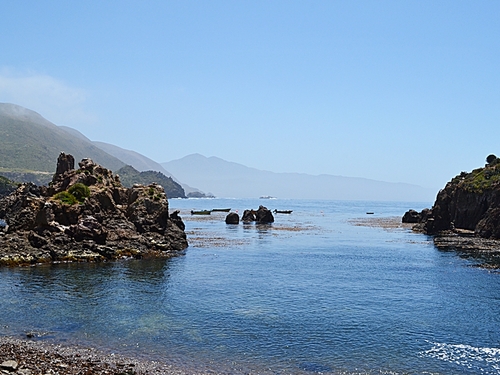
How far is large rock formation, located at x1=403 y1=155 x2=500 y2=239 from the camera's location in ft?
351

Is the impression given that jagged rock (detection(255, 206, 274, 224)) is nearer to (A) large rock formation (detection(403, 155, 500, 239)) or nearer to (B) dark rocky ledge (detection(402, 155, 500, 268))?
(B) dark rocky ledge (detection(402, 155, 500, 268))

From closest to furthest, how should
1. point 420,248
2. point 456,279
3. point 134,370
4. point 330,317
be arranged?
1. point 134,370
2. point 330,317
3. point 456,279
4. point 420,248

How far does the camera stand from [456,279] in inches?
2335

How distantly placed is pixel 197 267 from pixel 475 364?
141 feet

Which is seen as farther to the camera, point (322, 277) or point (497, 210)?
point (497, 210)

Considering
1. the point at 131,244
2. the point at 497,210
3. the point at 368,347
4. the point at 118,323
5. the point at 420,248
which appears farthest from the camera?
the point at 497,210

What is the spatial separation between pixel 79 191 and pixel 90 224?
9.50 metres

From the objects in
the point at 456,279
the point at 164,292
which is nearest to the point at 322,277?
the point at 456,279

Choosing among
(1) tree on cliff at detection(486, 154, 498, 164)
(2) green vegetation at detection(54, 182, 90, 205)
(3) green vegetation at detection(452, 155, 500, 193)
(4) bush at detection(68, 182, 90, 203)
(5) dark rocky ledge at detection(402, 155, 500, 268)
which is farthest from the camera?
(1) tree on cliff at detection(486, 154, 498, 164)

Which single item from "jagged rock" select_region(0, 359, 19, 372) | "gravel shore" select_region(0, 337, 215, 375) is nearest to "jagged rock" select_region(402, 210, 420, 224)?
"gravel shore" select_region(0, 337, 215, 375)

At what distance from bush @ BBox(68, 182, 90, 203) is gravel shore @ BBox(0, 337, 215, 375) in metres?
49.0

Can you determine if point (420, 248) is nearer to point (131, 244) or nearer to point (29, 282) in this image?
point (131, 244)

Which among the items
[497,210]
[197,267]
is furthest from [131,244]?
[497,210]

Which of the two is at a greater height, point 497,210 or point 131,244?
point 497,210
